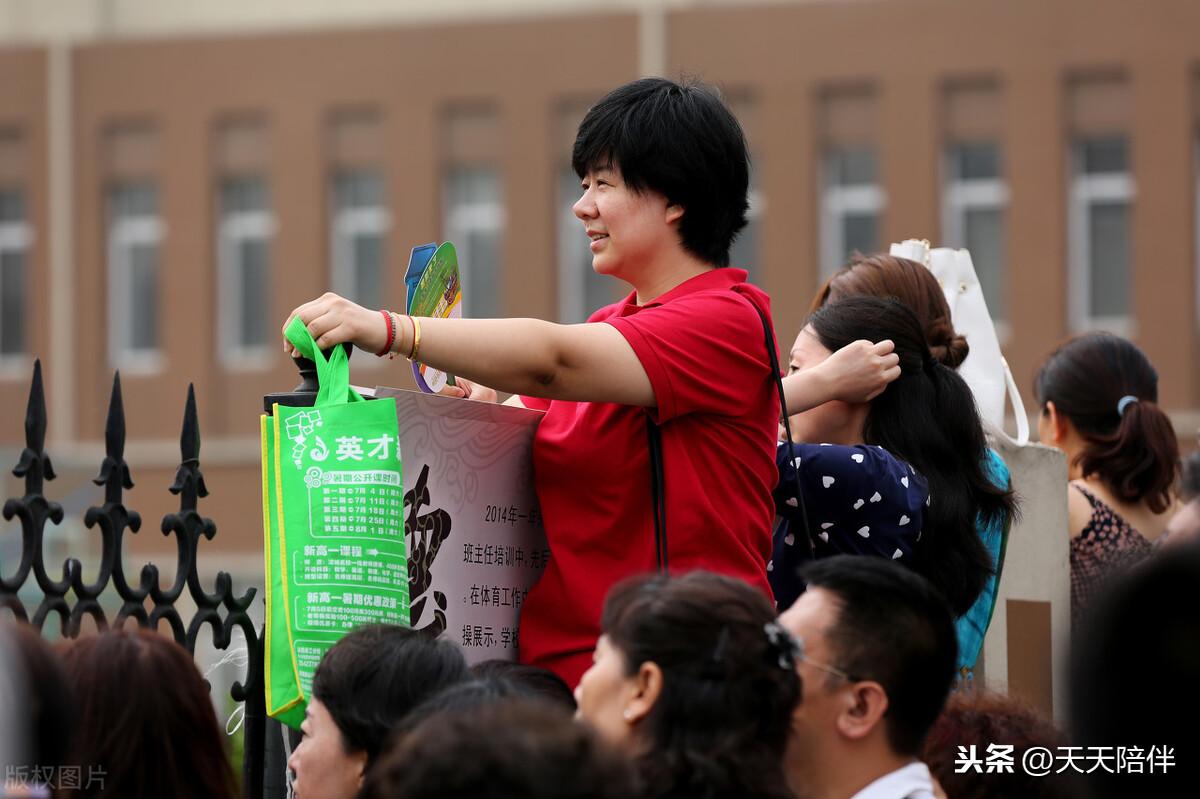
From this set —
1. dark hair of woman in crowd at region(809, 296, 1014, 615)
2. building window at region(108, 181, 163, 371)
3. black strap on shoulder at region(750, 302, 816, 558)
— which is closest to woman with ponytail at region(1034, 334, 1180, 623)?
dark hair of woman in crowd at region(809, 296, 1014, 615)

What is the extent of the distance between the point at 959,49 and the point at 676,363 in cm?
1752

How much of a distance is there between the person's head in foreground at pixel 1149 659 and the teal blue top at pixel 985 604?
2537 millimetres

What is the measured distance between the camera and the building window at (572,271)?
2175cm

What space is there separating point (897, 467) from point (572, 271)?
18.2 m

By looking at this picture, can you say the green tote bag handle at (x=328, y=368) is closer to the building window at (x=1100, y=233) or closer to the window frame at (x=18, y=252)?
the building window at (x=1100, y=233)

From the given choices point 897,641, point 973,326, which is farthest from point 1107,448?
point 897,641

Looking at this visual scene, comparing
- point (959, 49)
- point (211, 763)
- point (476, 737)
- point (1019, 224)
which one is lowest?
point (211, 763)

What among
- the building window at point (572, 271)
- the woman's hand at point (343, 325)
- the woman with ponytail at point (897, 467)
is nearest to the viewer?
the woman's hand at point (343, 325)

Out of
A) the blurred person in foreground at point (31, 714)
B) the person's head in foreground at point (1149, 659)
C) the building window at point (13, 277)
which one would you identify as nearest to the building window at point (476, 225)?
the building window at point (13, 277)

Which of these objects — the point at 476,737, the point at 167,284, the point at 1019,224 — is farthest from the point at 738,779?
the point at 167,284

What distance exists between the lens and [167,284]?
76.7ft

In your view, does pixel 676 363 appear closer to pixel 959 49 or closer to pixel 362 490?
pixel 362 490

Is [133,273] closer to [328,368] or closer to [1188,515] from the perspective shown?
[328,368]

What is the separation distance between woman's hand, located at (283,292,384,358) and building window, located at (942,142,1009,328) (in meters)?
17.8
